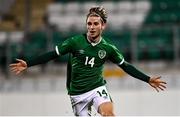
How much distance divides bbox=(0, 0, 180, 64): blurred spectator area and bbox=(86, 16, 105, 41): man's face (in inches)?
215

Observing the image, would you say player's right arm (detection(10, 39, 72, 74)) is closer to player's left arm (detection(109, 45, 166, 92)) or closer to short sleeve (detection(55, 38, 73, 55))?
short sleeve (detection(55, 38, 73, 55))

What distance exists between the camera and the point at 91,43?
219 inches

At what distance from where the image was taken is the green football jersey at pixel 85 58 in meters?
5.53

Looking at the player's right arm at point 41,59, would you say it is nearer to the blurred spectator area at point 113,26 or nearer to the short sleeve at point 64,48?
the short sleeve at point 64,48

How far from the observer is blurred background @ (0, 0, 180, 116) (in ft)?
34.4

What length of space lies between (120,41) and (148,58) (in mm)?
692

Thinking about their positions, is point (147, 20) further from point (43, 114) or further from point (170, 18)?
point (43, 114)

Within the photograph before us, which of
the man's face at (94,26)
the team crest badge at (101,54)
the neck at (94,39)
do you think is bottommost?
the team crest badge at (101,54)

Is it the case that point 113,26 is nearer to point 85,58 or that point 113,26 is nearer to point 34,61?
point 85,58

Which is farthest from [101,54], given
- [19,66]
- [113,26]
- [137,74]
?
[113,26]

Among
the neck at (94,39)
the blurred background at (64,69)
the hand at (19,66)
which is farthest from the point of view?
the blurred background at (64,69)

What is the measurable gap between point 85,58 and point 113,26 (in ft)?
22.9

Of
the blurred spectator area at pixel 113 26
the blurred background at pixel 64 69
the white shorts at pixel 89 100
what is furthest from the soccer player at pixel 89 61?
the blurred spectator area at pixel 113 26

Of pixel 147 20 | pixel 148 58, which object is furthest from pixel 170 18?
pixel 148 58
